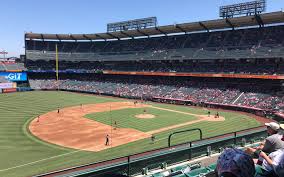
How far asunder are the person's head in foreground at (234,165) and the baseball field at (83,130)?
64.5 ft

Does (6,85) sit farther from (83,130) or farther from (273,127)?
(273,127)

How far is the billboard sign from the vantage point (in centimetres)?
8075

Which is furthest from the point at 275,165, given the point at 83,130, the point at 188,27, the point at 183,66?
the point at 188,27

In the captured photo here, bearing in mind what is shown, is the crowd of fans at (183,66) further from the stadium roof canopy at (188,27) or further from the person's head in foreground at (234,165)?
the person's head in foreground at (234,165)

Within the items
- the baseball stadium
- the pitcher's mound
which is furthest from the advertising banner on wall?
the pitcher's mound

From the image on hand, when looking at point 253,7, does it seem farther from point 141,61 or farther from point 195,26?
point 141,61

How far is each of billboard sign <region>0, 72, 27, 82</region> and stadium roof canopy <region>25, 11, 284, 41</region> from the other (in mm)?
17626

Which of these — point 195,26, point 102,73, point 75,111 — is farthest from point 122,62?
point 75,111

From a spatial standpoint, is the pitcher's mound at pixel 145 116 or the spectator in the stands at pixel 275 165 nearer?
the spectator in the stands at pixel 275 165

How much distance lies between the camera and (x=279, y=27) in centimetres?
5934

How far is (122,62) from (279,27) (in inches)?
1705

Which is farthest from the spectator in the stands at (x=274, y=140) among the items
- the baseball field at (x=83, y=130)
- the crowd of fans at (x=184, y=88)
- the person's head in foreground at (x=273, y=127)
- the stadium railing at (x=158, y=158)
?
the crowd of fans at (x=184, y=88)

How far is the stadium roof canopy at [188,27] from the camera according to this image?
5616cm

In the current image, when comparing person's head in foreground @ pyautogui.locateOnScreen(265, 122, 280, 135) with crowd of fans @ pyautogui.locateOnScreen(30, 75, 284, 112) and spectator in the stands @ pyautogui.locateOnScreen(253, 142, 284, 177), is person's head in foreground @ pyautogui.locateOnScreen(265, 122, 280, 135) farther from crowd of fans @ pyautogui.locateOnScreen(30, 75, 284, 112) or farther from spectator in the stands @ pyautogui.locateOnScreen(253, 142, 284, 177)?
crowd of fans @ pyautogui.locateOnScreen(30, 75, 284, 112)
